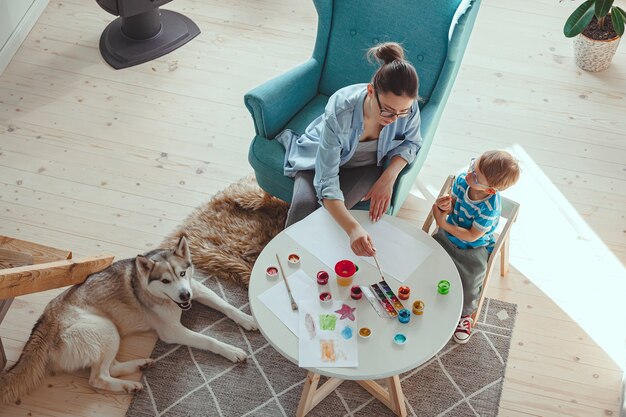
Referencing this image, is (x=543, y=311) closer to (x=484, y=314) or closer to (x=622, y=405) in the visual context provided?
(x=484, y=314)

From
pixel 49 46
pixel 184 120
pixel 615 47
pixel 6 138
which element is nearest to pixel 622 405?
pixel 615 47

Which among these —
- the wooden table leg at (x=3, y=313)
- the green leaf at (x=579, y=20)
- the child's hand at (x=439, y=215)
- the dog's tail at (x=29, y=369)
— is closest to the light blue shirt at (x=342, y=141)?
the child's hand at (x=439, y=215)

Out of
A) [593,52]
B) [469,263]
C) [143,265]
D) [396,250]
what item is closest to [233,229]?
[143,265]

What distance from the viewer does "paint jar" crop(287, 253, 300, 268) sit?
2527 millimetres

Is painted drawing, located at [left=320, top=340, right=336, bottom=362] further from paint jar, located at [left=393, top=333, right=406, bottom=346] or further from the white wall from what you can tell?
the white wall

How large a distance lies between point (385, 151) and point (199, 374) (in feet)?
3.42

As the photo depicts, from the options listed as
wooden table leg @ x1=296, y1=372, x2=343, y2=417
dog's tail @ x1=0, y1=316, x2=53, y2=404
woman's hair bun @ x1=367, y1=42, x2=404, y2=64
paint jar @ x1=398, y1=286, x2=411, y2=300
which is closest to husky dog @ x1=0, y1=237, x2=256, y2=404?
dog's tail @ x1=0, y1=316, x2=53, y2=404

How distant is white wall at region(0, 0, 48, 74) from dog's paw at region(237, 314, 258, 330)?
1.95 m

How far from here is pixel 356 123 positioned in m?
2.66

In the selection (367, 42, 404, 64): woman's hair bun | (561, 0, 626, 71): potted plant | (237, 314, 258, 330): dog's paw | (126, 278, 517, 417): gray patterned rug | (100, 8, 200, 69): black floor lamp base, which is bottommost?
(126, 278, 517, 417): gray patterned rug

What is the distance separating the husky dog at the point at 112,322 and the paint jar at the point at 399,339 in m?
0.73

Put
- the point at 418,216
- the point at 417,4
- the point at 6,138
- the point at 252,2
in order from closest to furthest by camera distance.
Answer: the point at 417,4
the point at 418,216
the point at 6,138
the point at 252,2

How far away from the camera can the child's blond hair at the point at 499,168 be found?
2.47m

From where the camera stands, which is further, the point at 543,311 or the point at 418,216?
the point at 418,216
